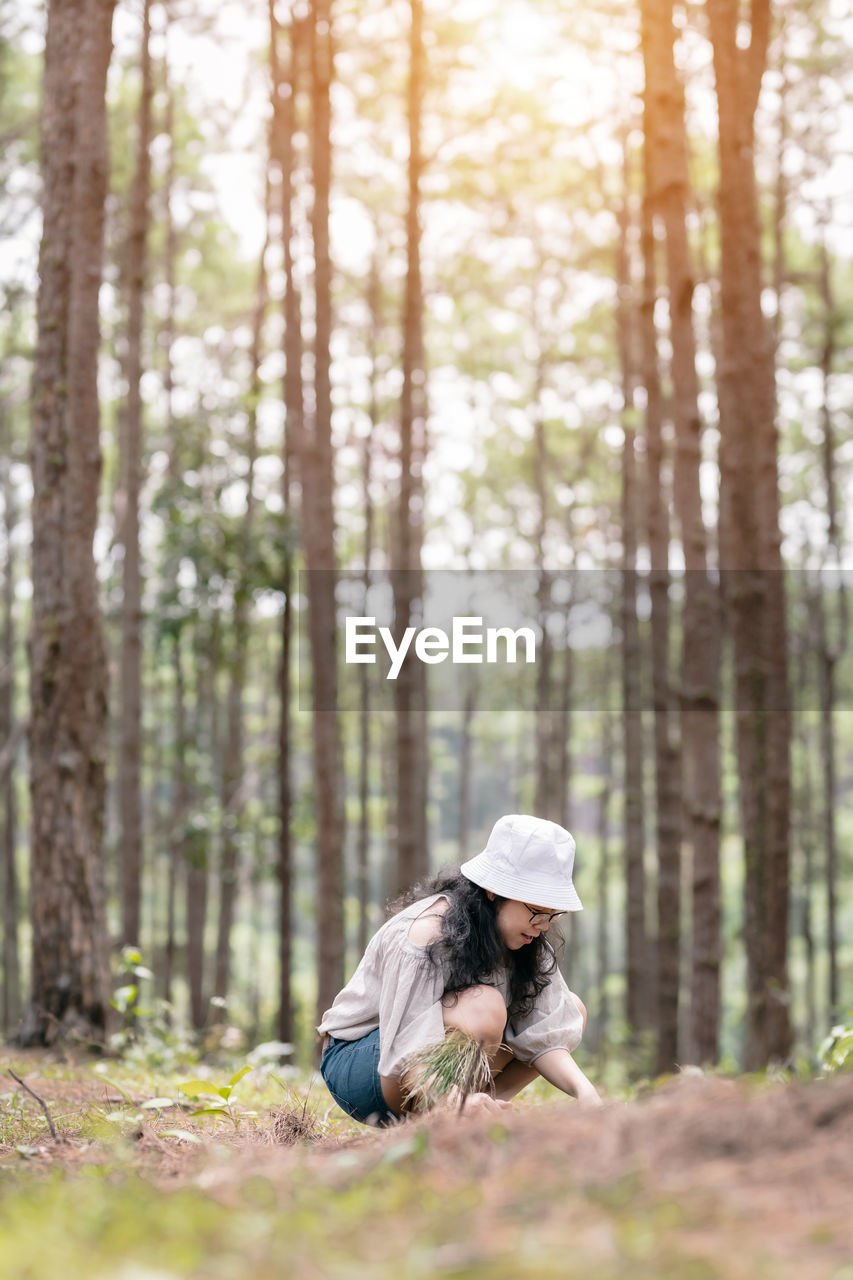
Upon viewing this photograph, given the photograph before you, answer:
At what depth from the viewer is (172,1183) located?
94.6 inches

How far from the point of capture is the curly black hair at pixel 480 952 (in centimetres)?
330

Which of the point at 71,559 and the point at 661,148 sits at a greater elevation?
the point at 661,148

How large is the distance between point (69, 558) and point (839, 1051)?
14.8 feet

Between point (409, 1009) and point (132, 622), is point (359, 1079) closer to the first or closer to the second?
point (409, 1009)

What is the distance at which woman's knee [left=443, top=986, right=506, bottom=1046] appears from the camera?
3.21 metres

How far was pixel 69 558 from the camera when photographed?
6418 millimetres

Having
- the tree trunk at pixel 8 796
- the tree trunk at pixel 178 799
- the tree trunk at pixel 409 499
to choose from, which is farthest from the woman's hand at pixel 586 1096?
the tree trunk at pixel 8 796

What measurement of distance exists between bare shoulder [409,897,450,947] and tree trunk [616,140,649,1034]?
10.6 m

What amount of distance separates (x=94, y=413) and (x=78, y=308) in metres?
0.59

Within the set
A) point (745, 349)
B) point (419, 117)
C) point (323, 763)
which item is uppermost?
point (419, 117)

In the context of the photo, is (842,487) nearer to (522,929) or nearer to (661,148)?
(661,148)

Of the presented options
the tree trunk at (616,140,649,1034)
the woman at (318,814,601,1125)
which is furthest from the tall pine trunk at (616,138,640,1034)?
the woman at (318,814,601,1125)

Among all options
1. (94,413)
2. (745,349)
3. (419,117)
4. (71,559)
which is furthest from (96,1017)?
(419,117)

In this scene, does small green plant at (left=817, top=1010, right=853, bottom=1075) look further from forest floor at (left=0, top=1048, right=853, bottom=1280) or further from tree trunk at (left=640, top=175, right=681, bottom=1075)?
tree trunk at (left=640, top=175, right=681, bottom=1075)
